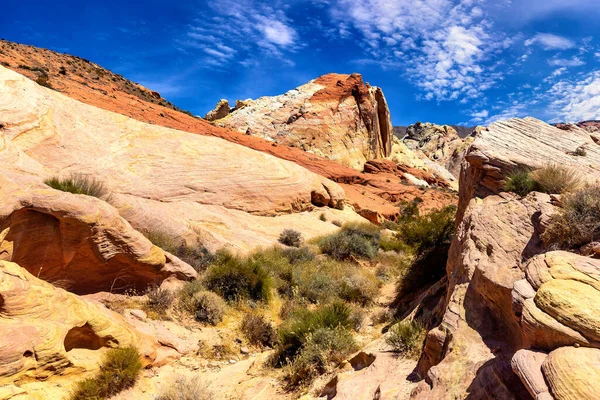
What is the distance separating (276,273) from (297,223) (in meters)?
5.53

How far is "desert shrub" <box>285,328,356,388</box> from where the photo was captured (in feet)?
16.8

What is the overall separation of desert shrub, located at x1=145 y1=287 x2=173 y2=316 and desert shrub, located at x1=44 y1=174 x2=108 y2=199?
9.49 feet

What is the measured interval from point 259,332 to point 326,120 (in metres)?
36.8

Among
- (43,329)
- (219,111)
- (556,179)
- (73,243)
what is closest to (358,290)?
(556,179)

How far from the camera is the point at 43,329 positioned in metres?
4.43

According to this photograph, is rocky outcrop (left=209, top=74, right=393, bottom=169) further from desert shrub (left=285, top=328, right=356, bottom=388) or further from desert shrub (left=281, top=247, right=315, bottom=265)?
desert shrub (left=285, top=328, right=356, bottom=388)

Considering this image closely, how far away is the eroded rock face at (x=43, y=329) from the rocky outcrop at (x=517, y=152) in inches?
248

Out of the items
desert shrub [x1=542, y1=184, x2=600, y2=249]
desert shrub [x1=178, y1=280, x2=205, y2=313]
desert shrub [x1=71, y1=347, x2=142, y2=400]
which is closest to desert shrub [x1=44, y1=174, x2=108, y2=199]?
desert shrub [x1=178, y1=280, x2=205, y2=313]

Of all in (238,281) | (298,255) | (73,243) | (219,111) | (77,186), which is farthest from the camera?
(219,111)

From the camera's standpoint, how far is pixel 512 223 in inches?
198

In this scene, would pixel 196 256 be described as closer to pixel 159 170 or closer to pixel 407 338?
pixel 159 170

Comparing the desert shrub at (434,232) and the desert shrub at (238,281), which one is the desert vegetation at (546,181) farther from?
the desert shrub at (238,281)

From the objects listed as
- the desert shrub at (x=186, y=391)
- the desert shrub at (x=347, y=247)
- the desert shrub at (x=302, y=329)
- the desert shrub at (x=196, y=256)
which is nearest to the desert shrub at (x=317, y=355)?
the desert shrub at (x=302, y=329)

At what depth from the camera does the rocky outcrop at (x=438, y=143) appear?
6588 centimetres
